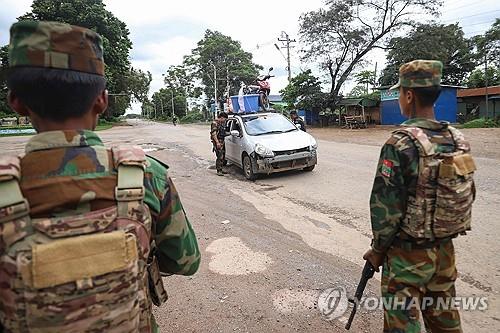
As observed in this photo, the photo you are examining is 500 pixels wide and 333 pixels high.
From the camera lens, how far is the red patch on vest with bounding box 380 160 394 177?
1946mm

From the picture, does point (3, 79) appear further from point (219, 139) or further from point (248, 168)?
point (219, 139)

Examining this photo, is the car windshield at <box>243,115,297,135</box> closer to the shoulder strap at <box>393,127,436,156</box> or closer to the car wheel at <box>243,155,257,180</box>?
the car wheel at <box>243,155,257,180</box>

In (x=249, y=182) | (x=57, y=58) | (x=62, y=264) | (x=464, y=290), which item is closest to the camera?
(x=62, y=264)

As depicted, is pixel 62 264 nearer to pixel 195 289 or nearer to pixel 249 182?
pixel 195 289

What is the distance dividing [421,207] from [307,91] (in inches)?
993

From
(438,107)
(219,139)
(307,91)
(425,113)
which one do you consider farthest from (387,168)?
(307,91)

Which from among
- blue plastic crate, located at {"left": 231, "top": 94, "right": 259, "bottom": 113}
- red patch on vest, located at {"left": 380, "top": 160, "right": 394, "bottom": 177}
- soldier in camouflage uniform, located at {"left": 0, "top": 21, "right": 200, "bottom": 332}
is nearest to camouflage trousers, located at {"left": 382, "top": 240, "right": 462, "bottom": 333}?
red patch on vest, located at {"left": 380, "top": 160, "right": 394, "bottom": 177}

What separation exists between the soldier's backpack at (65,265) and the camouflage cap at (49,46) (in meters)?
0.32

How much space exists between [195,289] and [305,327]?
1101 millimetres

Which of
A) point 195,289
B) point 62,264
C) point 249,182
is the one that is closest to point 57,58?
point 62,264

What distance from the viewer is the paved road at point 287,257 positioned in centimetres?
273

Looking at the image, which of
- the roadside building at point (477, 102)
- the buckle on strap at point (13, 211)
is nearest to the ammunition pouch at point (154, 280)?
the buckle on strap at point (13, 211)

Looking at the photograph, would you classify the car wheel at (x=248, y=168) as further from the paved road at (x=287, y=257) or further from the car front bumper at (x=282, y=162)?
the paved road at (x=287, y=257)

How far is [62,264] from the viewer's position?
102 centimetres
